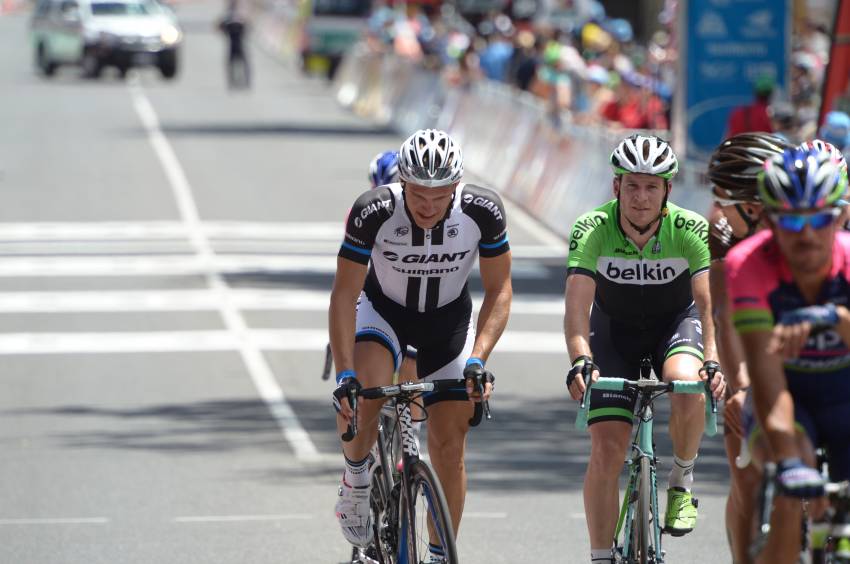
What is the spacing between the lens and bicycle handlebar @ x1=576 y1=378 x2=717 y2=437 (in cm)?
736

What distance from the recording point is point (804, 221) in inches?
230

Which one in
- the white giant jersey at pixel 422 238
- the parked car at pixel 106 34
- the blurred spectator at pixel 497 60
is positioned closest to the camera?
the white giant jersey at pixel 422 238

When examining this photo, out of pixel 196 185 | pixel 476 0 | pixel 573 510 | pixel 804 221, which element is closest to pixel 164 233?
pixel 196 185

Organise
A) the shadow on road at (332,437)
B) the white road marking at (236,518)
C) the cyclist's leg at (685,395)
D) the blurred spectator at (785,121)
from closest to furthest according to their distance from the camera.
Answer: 1. the cyclist's leg at (685,395)
2. the white road marking at (236,518)
3. the shadow on road at (332,437)
4. the blurred spectator at (785,121)

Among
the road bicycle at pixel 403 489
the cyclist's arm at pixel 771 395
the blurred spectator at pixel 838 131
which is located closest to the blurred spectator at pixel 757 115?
the blurred spectator at pixel 838 131

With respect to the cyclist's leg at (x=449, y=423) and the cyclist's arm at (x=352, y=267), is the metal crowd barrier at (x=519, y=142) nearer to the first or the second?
the cyclist's leg at (x=449, y=423)

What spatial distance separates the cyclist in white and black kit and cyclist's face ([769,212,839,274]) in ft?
6.34

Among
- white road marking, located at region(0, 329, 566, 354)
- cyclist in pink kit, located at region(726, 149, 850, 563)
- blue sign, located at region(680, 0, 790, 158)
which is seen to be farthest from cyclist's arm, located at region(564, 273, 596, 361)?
blue sign, located at region(680, 0, 790, 158)

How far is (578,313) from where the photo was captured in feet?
25.1

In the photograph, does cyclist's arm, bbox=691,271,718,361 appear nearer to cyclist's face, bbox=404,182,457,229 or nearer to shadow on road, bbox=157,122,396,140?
cyclist's face, bbox=404,182,457,229

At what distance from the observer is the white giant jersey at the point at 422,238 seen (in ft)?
26.0

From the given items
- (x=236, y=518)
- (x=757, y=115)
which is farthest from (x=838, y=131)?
(x=236, y=518)

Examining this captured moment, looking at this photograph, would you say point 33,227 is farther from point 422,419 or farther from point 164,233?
point 422,419

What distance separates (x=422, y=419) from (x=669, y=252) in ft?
4.52
